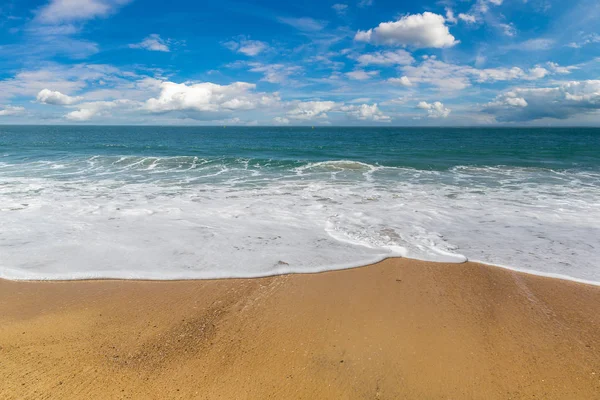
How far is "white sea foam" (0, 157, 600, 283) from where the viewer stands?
6629mm

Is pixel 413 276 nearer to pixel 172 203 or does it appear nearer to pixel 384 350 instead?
pixel 384 350

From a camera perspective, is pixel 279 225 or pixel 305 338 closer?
pixel 305 338

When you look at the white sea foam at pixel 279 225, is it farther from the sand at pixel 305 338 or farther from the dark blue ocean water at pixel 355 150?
the dark blue ocean water at pixel 355 150

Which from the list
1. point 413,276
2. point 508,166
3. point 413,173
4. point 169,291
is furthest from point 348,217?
point 508,166

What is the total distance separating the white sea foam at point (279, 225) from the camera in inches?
261

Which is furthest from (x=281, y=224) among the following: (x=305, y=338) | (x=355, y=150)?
(x=355, y=150)

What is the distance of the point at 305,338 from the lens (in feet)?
14.3

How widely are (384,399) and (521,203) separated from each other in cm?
1115

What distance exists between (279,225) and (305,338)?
495cm

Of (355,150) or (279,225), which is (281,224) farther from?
(355,150)

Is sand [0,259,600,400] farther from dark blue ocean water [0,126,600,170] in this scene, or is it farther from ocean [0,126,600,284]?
dark blue ocean water [0,126,600,170]

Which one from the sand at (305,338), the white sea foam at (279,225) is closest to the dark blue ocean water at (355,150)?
the white sea foam at (279,225)

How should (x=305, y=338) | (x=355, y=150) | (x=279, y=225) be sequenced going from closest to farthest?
(x=305, y=338) < (x=279, y=225) < (x=355, y=150)

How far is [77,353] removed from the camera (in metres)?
4.04
